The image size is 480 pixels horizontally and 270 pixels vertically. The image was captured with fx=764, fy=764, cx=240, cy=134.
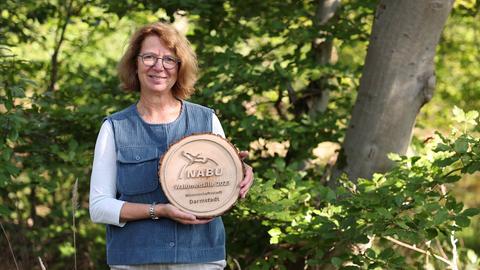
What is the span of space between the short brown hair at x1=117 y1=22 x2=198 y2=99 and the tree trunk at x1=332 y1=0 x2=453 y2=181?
1.79 meters

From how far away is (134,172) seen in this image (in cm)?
262

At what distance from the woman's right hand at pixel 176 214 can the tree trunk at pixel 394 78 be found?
6.79 feet

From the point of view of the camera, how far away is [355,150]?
4457mm

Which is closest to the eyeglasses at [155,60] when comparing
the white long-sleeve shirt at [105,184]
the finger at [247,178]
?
the white long-sleeve shirt at [105,184]

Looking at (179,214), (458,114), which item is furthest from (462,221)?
(179,214)

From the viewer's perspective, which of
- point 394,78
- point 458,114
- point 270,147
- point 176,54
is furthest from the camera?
point 270,147

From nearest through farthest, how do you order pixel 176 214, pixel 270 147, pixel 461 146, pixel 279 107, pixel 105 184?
1. pixel 176 214
2. pixel 105 184
3. pixel 461 146
4. pixel 279 107
5. pixel 270 147

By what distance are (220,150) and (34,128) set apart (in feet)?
7.73

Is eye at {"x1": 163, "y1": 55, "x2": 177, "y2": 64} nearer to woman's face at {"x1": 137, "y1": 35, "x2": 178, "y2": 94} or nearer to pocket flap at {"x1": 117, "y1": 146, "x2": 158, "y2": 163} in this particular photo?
woman's face at {"x1": 137, "y1": 35, "x2": 178, "y2": 94}

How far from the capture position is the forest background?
3.61 meters

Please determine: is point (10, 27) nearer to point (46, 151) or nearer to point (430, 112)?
point (46, 151)

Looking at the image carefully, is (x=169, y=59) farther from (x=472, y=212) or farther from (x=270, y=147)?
(x=270, y=147)

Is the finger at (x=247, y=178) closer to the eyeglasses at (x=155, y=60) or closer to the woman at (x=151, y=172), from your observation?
the woman at (x=151, y=172)

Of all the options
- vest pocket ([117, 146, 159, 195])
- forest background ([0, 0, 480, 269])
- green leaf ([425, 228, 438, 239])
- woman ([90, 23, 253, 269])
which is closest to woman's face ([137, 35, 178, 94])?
woman ([90, 23, 253, 269])
